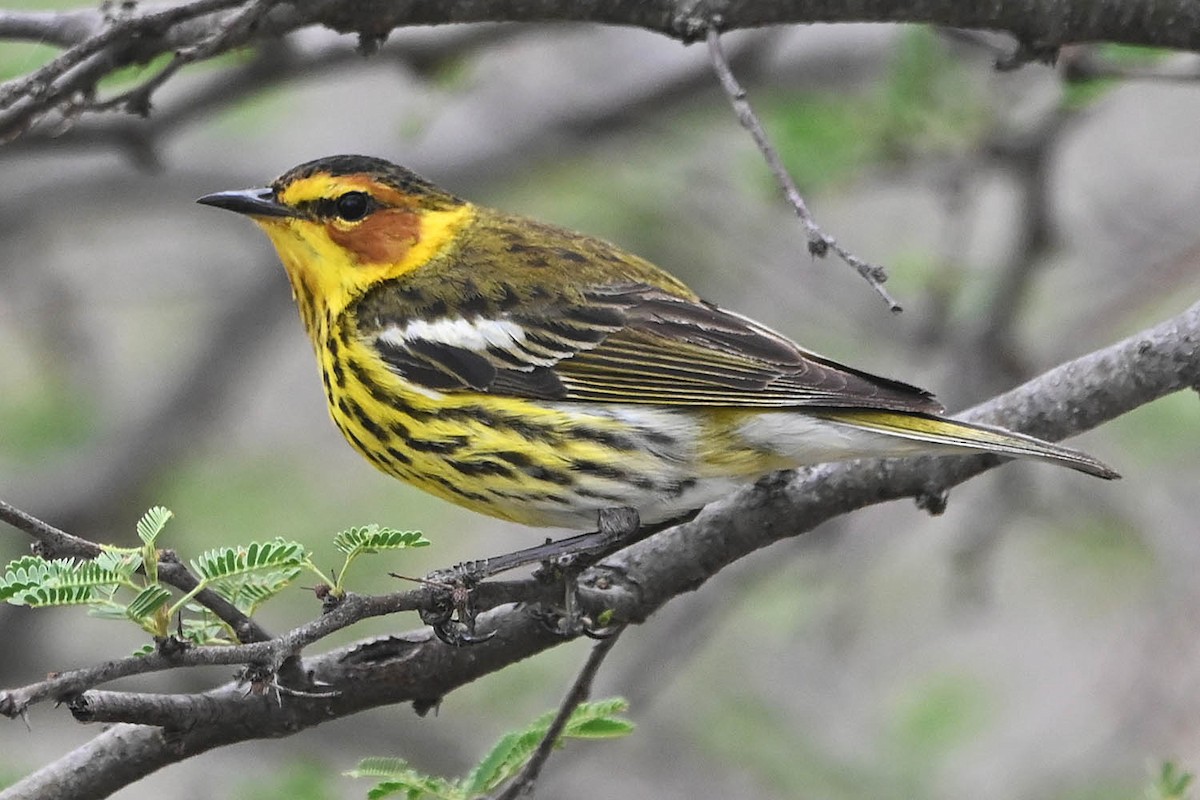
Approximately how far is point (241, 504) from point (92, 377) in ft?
3.98

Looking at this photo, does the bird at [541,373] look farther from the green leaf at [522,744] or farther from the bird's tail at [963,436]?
the green leaf at [522,744]

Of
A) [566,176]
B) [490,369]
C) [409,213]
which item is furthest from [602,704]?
[566,176]

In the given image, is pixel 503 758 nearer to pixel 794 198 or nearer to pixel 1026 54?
pixel 794 198

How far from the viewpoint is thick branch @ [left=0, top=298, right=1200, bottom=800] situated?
333 cm

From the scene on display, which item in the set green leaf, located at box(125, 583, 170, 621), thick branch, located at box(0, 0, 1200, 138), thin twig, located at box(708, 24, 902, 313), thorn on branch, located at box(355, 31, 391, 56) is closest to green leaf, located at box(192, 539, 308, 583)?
green leaf, located at box(125, 583, 170, 621)

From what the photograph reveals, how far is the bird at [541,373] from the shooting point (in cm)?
409

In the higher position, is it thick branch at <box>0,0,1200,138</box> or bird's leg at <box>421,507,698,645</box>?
thick branch at <box>0,0,1200,138</box>

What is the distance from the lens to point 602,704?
11.5ft

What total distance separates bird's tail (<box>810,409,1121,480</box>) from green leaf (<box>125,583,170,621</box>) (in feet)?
5.98

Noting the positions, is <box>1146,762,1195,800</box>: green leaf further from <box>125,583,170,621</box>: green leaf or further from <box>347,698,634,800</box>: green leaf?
<box>125,583,170,621</box>: green leaf

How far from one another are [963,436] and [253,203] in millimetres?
2114

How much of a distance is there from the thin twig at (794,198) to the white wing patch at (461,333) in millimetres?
1165

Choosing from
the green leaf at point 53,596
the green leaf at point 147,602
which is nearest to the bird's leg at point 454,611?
the green leaf at point 147,602

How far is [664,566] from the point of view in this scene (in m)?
3.88
